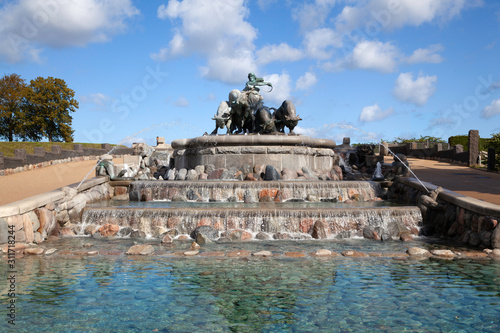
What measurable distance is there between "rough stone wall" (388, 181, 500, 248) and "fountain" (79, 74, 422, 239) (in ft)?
1.23

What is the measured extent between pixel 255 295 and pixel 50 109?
2224 inches

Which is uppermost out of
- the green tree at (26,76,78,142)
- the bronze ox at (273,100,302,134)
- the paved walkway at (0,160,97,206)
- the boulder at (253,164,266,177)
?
the green tree at (26,76,78,142)

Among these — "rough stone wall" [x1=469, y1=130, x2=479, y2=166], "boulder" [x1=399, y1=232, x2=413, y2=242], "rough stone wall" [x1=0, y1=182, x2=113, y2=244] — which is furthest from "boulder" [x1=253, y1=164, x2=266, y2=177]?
"rough stone wall" [x1=469, y1=130, x2=479, y2=166]

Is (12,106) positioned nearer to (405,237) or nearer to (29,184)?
(29,184)

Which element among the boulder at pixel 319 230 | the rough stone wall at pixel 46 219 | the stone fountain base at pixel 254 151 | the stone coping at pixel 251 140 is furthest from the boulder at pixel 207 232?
the stone coping at pixel 251 140

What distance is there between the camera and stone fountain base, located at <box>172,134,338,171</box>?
18.9m

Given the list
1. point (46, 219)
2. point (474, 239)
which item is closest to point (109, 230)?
point (46, 219)

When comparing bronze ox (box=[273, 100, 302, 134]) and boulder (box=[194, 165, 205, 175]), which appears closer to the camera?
boulder (box=[194, 165, 205, 175])

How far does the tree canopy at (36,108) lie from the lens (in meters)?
52.8

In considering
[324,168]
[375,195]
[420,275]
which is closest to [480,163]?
[324,168]

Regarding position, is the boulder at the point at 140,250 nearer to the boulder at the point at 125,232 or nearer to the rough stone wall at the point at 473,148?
the boulder at the point at 125,232

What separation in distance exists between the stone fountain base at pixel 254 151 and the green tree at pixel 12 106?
41.7m

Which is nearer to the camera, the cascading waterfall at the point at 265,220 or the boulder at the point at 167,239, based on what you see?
the boulder at the point at 167,239

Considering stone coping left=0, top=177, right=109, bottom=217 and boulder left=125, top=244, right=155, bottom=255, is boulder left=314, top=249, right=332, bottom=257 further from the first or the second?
stone coping left=0, top=177, right=109, bottom=217
